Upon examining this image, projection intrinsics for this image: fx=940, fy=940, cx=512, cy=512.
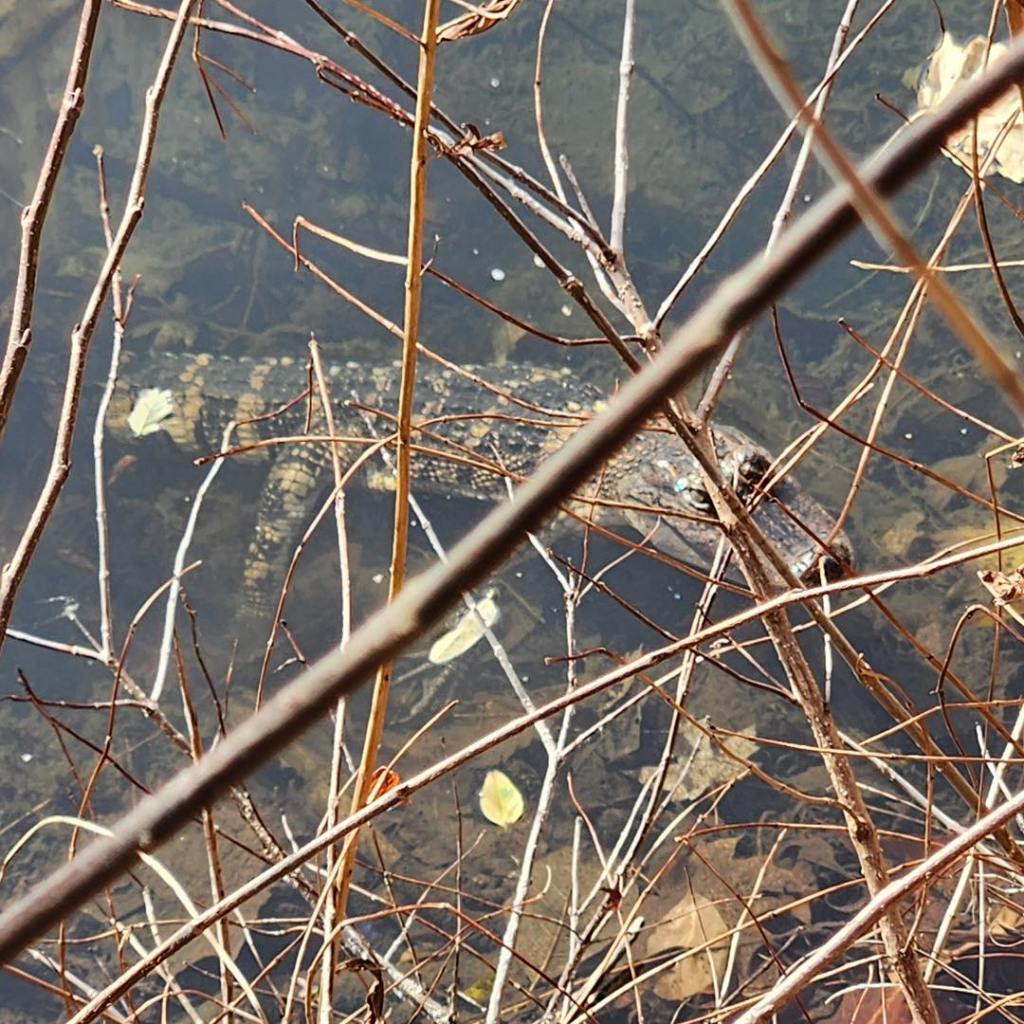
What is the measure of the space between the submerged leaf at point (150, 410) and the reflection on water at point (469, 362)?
245 mm

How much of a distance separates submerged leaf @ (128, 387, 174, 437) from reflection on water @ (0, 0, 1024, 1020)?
24 cm

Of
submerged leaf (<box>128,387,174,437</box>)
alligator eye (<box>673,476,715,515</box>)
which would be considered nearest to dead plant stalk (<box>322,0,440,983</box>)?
alligator eye (<box>673,476,715,515</box>)

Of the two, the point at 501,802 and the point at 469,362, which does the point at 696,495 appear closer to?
the point at 501,802

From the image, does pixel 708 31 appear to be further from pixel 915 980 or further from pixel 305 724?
pixel 305 724

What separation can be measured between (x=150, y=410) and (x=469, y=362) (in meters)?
2.26

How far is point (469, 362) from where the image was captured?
22.8 feet

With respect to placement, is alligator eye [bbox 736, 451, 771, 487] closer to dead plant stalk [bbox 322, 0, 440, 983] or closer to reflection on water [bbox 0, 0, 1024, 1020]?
reflection on water [bbox 0, 0, 1024, 1020]

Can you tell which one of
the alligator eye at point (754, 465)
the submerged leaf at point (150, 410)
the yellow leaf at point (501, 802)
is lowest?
the submerged leaf at point (150, 410)

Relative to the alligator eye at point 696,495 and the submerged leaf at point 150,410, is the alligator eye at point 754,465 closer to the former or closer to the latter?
the alligator eye at point 696,495

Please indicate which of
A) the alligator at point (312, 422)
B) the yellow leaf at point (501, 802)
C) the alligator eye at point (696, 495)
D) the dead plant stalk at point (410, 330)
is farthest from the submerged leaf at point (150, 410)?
the dead plant stalk at point (410, 330)

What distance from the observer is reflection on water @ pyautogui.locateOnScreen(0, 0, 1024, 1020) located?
4.51 metres

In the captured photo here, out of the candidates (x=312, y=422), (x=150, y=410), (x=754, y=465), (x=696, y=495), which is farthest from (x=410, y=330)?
(x=150, y=410)

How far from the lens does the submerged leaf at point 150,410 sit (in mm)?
6387

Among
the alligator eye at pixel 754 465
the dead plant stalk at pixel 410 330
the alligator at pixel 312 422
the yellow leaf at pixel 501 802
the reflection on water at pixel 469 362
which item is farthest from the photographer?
the alligator at pixel 312 422
